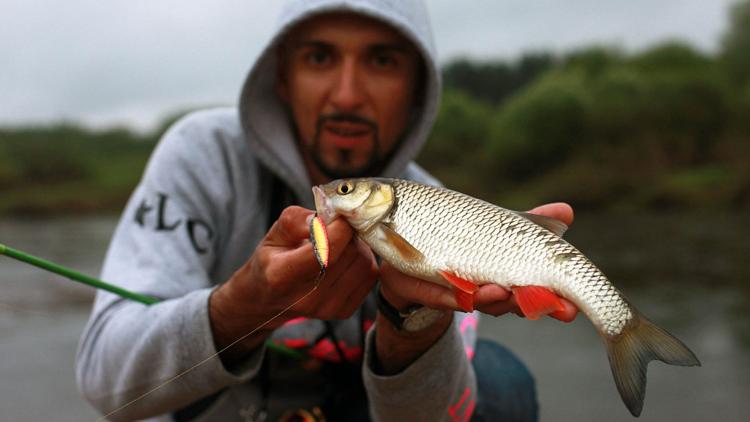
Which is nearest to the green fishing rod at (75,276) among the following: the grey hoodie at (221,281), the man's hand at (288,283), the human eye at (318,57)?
the grey hoodie at (221,281)

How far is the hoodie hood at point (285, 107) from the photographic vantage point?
2.28 m

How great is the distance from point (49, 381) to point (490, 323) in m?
4.25

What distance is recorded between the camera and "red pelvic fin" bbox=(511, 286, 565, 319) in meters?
1.35

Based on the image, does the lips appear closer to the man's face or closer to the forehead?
the man's face

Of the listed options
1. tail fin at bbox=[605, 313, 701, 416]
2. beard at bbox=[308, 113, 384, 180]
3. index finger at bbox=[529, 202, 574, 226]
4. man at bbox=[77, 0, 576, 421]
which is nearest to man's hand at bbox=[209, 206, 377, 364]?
man at bbox=[77, 0, 576, 421]

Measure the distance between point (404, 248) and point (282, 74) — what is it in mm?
1316

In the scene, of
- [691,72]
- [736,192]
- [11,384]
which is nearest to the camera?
[11,384]

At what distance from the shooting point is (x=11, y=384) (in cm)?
518

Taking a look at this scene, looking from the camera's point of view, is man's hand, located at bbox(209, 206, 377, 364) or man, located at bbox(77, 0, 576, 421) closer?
man's hand, located at bbox(209, 206, 377, 364)

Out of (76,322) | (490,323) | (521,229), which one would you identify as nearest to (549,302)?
(521,229)

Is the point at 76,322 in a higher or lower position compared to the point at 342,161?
lower

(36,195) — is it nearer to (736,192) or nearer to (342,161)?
(736,192)

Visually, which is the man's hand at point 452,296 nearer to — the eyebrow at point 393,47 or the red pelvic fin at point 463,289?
the red pelvic fin at point 463,289

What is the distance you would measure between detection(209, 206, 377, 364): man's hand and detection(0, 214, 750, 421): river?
0.55 meters
